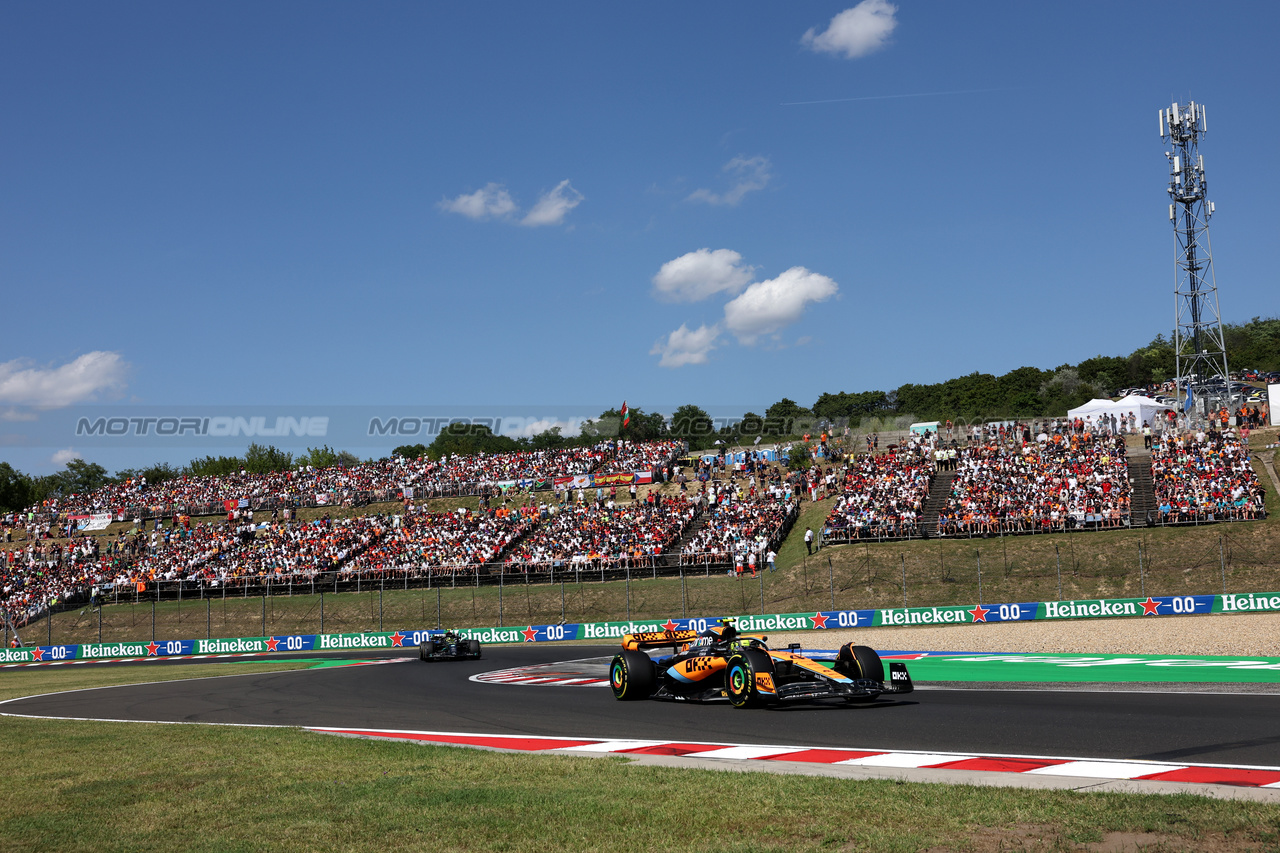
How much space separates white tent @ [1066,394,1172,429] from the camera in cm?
4462

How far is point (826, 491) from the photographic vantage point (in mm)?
42719

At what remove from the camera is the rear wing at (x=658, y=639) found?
16.1 m

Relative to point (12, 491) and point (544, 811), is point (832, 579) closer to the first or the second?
point (544, 811)

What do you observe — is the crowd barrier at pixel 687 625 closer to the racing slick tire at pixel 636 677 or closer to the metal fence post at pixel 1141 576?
the metal fence post at pixel 1141 576

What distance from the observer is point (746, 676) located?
42.9 ft

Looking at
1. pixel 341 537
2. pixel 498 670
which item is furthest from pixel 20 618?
pixel 498 670

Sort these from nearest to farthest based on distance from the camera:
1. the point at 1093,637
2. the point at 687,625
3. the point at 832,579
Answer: the point at 1093,637, the point at 687,625, the point at 832,579

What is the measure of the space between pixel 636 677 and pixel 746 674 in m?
2.34

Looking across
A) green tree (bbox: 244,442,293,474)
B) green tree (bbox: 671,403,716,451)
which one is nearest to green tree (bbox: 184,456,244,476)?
green tree (bbox: 244,442,293,474)

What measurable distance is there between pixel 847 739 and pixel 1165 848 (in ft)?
16.3

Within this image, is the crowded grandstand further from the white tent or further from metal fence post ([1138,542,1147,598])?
the white tent

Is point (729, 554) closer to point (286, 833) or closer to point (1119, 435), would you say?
point (1119, 435)

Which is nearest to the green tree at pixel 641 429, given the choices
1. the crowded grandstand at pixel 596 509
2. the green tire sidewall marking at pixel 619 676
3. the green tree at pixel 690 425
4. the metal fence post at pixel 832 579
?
the green tree at pixel 690 425

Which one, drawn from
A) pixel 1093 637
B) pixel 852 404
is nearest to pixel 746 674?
pixel 1093 637
